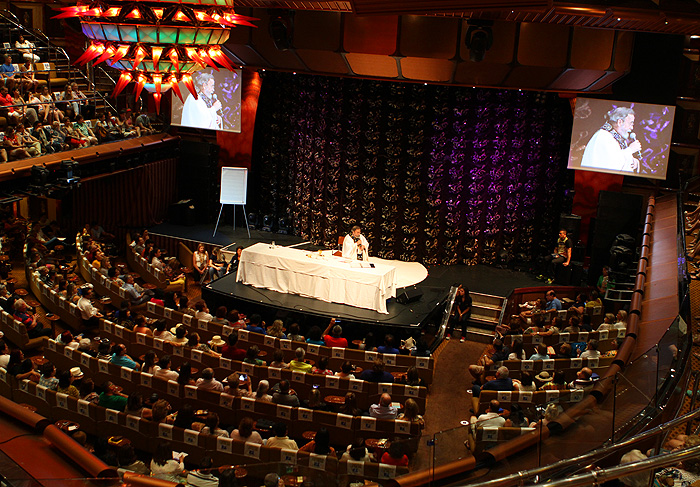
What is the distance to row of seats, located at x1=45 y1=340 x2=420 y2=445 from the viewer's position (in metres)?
7.19

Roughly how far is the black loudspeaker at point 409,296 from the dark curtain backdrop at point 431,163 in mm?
2784

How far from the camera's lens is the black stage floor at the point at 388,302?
11.2 meters

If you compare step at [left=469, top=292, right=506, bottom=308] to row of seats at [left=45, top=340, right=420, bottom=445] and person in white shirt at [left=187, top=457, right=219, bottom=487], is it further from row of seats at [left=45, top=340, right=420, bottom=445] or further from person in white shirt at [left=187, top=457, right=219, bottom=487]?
person in white shirt at [left=187, top=457, right=219, bottom=487]

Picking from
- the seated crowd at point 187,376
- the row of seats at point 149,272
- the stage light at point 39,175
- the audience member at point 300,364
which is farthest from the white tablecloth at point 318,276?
the stage light at point 39,175

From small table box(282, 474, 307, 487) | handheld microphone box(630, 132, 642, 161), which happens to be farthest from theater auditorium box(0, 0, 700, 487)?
handheld microphone box(630, 132, 642, 161)

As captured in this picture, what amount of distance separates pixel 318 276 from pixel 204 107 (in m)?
6.23

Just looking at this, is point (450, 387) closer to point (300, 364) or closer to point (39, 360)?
point (300, 364)

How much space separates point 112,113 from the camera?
16453mm

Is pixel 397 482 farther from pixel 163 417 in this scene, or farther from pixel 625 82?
pixel 625 82

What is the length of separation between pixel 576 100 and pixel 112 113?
10.7 meters

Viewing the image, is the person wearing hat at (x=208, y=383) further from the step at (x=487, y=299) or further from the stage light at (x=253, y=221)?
the stage light at (x=253, y=221)

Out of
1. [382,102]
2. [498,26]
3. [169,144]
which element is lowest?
[169,144]

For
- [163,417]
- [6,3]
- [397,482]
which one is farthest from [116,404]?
[6,3]

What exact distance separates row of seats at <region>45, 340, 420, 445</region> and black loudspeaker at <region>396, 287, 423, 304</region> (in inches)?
183
